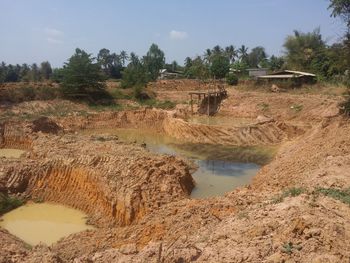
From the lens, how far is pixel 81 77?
39875 millimetres

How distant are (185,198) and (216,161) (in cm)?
861

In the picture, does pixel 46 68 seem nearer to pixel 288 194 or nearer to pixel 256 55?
pixel 256 55

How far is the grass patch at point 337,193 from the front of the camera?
387 inches

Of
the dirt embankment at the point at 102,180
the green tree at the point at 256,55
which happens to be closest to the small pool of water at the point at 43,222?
the dirt embankment at the point at 102,180

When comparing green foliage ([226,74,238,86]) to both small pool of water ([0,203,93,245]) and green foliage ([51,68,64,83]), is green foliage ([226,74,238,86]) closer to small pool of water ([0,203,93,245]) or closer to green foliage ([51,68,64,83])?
green foliage ([51,68,64,83])

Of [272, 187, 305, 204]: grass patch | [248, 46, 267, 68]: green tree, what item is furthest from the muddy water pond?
[248, 46, 267, 68]: green tree

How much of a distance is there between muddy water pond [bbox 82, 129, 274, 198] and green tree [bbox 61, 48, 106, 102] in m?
9.90

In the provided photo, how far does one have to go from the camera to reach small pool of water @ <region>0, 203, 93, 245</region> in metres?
13.8

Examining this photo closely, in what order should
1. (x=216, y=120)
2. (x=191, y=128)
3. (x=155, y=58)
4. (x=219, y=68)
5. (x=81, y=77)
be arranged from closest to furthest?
(x=191, y=128) < (x=216, y=120) < (x=81, y=77) < (x=219, y=68) < (x=155, y=58)

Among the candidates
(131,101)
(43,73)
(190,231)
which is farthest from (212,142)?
(43,73)

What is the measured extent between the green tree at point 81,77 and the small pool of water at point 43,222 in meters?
24.8

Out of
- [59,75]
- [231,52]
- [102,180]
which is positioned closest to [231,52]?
[231,52]

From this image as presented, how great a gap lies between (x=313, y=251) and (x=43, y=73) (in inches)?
2721

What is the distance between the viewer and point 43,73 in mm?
70438
